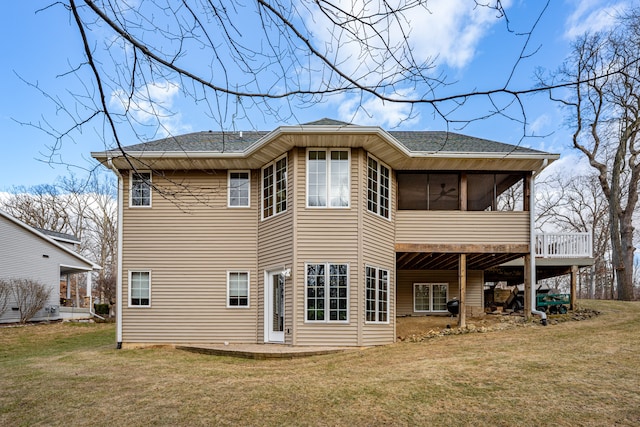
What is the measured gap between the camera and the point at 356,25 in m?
3.39

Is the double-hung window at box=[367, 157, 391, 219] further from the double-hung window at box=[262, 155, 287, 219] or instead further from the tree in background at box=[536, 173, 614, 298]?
the tree in background at box=[536, 173, 614, 298]

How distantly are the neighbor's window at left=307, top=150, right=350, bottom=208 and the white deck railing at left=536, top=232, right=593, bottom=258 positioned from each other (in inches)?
248

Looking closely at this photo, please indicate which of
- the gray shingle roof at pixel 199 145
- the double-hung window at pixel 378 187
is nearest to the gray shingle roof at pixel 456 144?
the double-hung window at pixel 378 187

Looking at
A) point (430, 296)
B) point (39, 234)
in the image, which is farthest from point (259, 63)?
point (39, 234)

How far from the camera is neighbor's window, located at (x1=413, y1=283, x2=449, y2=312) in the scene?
1595cm

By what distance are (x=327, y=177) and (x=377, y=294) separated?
296 centimetres

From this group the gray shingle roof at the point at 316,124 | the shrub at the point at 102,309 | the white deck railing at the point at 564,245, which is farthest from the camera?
the shrub at the point at 102,309

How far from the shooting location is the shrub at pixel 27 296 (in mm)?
18328

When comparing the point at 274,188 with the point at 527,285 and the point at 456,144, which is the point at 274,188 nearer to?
the point at 456,144

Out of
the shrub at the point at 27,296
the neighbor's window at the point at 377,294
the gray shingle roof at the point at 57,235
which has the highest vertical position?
the gray shingle roof at the point at 57,235

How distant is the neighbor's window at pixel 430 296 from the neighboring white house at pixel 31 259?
14831 mm

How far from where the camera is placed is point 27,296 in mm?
18594

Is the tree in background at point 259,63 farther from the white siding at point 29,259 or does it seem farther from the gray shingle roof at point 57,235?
the gray shingle roof at point 57,235

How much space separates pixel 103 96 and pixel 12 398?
583 centimetres
